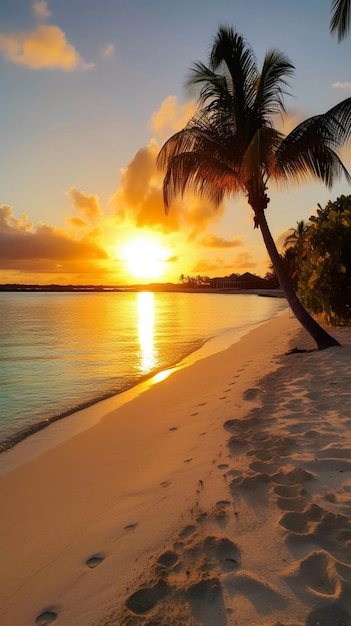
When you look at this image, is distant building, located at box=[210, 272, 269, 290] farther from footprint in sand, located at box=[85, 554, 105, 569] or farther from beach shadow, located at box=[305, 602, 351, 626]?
beach shadow, located at box=[305, 602, 351, 626]

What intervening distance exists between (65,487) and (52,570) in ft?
4.64

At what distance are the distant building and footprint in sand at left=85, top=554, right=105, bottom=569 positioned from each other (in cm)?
13864

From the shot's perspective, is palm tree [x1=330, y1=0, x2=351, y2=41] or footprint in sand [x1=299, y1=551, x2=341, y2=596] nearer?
footprint in sand [x1=299, y1=551, x2=341, y2=596]

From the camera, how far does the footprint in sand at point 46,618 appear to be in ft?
7.04

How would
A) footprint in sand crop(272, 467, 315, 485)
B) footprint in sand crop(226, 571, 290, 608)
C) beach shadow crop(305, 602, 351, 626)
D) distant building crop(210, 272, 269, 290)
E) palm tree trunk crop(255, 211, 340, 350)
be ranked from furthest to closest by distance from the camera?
1. distant building crop(210, 272, 269, 290)
2. palm tree trunk crop(255, 211, 340, 350)
3. footprint in sand crop(272, 467, 315, 485)
4. footprint in sand crop(226, 571, 290, 608)
5. beach shadow crop(305, 602, 351, 626)

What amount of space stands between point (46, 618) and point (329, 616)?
1449mm

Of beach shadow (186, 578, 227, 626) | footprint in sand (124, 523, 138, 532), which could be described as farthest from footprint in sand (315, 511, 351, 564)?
footprint in sand (124, 523, 138, 532)

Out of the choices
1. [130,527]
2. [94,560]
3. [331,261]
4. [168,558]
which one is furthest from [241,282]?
[168,558]

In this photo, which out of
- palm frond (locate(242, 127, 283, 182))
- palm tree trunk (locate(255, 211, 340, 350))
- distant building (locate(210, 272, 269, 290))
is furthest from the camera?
distant building (locate(210, 272, 269, 290))

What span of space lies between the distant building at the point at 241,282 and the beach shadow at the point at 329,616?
139029 mm

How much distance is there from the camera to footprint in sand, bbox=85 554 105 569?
2582 millimetres

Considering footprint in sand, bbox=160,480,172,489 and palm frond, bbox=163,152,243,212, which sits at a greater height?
palm frond, bbox=163,152,243,212

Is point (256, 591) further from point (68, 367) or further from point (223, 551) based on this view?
point (68, 367)

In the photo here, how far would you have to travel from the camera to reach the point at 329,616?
1.91 meters
